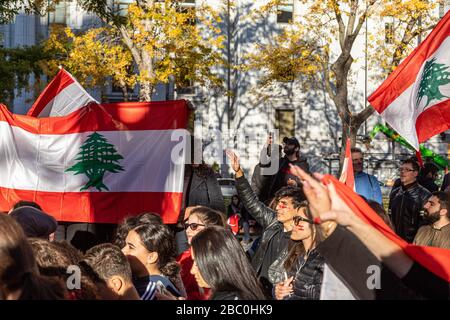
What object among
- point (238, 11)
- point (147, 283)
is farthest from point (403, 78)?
point (238, 11)

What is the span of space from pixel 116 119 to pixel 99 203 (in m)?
0.92

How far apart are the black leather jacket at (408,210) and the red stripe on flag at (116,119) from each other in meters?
2.58

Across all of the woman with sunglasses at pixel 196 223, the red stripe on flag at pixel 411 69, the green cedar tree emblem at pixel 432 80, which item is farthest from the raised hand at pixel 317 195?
the red stripe on flag at pixel 411 69

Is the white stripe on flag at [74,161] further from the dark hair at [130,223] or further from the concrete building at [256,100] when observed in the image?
the concrete building at [256,100]

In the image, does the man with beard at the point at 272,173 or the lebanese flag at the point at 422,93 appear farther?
the man with beard at the point at 272,173

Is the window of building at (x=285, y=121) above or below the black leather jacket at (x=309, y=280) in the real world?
above

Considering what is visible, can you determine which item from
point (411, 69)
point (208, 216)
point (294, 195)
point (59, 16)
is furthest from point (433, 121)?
point (59, 16)

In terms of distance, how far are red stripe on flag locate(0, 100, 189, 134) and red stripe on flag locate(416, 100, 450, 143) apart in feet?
8.44

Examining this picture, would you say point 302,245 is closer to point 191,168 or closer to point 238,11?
→ point 191,168

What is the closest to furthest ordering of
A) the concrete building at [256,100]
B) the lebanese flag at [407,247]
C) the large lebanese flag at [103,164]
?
the lebanese flag at [407,247] < the large lebanese flag at [103,164] < the concrete building at [256,100]

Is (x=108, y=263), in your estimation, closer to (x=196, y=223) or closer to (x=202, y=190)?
(x=196, y=223)

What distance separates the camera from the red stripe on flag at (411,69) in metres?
7.65

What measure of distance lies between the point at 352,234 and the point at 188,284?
291 cm

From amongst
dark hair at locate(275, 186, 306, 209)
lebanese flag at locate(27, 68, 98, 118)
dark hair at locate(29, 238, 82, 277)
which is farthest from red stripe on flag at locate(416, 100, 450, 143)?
lebanese flag at locate(27, 68, 98, 118)
